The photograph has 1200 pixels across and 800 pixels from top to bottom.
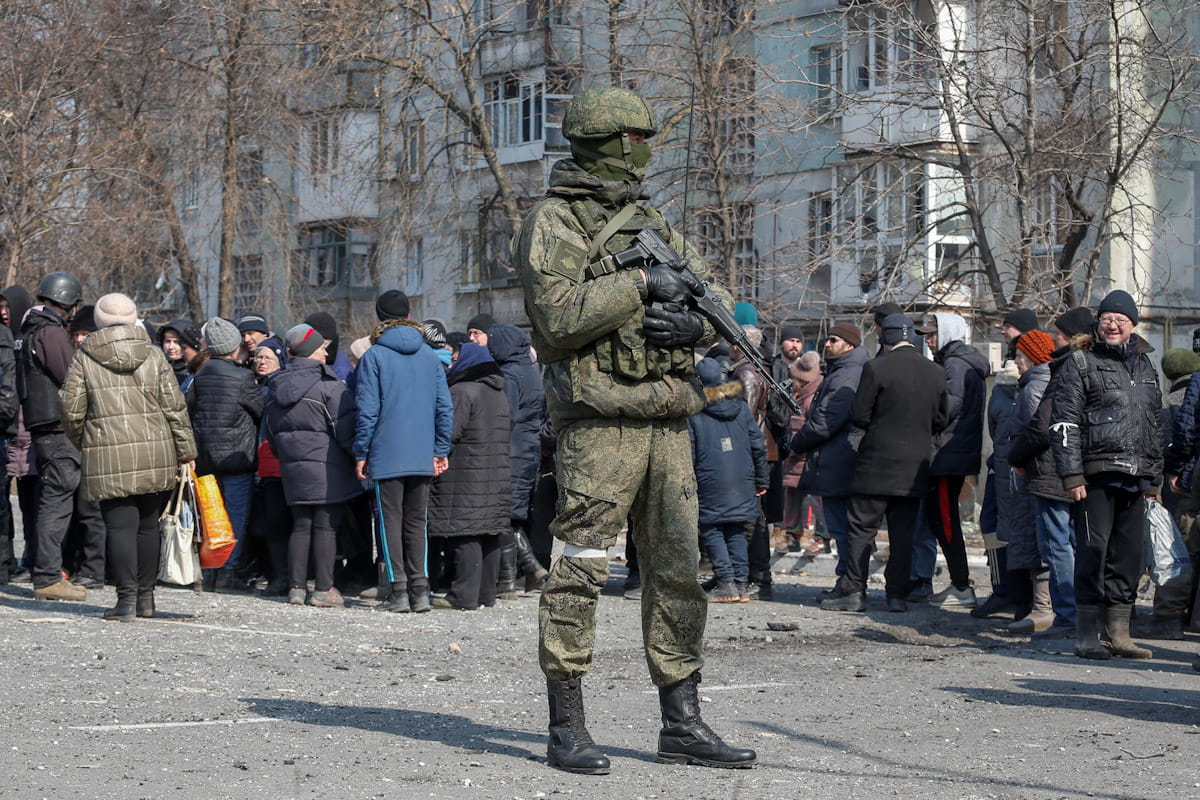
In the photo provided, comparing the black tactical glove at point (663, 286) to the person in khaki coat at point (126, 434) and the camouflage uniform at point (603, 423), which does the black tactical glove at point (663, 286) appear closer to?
the camouflage uniform at point (603, 423)

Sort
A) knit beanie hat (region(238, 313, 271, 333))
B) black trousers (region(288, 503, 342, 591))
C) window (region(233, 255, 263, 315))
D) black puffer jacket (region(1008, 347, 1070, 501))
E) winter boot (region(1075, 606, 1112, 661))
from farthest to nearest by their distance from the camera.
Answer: window (region(233, 255, 263, 315)) < knit beanie hat (region(238, 313, 271, 333)) < black trousers (region(288, 503, 342, 591)) < black puffer jacket (region(1008, 347, 1070, 501)) < winter boot (region(1075, 606, 1112, 661))

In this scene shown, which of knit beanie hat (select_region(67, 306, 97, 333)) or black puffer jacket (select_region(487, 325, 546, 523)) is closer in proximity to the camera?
knit beanie hat (select_region(67, 306, 97, 333))

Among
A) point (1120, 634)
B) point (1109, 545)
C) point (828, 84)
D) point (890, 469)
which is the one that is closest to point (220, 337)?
point (890, 469)

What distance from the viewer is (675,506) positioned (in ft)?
19.6

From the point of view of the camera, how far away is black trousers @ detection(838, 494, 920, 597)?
446 inches

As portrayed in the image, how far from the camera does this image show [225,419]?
11.7m

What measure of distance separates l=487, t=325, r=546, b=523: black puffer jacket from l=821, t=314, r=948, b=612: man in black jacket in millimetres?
2134

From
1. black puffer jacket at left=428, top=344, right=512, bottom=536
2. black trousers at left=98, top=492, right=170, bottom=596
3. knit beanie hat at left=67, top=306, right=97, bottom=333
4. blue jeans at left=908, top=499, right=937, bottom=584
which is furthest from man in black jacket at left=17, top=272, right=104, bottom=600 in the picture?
blue jeans at left=908, top=499, right=937, bottom=584

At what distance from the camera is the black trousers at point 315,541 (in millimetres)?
11133

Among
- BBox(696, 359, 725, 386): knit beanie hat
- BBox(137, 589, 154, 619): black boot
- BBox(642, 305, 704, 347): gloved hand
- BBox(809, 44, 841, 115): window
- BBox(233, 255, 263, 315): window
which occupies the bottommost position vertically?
BBox(137, 589, 154, 619): black boot

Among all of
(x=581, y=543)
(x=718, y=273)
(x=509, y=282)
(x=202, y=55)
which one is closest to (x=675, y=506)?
(x=581, y=543)

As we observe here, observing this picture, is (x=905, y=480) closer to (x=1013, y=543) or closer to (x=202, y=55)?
(x=1013, y=543)

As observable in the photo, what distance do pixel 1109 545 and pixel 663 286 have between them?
426 centimetres

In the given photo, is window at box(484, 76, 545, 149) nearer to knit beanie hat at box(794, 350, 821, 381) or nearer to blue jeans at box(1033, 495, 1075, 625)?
knit beanie hat at box(794, 350, 821, 381)
